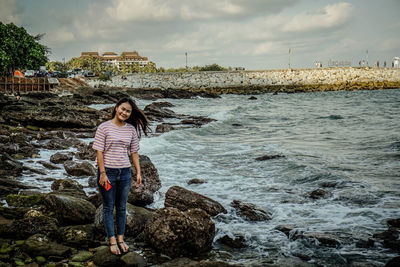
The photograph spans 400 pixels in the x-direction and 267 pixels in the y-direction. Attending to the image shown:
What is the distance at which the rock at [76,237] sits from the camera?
4.88 meters

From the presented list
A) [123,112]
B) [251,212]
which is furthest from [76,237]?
[251,212]

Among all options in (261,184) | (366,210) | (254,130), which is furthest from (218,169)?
(254,130)

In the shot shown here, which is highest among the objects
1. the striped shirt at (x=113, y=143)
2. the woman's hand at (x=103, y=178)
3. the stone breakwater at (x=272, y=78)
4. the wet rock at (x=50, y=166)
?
the stone breakwater at (x=272, y=78)

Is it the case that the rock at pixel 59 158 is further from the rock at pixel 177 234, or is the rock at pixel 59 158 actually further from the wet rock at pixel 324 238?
the wet rock at pixel 324 238

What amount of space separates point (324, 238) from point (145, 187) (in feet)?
13.0

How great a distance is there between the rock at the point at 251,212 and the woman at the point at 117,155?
2945mm

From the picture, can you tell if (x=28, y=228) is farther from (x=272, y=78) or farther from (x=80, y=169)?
(x=272, y=78)

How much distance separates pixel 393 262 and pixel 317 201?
11.6 feet

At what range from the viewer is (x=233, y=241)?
5531 millimetres

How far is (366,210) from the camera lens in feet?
23.2

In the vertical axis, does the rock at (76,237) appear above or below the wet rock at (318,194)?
above

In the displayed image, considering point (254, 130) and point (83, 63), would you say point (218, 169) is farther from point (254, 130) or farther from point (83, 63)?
point (83, 63)

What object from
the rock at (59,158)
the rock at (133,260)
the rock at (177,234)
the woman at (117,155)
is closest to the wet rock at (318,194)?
the rock at (177,234)

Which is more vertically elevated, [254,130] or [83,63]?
[83,63]
